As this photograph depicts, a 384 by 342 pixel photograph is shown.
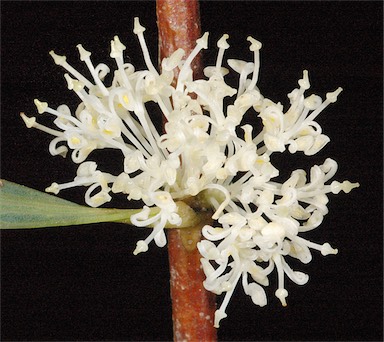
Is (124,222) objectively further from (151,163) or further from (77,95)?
(77,95)

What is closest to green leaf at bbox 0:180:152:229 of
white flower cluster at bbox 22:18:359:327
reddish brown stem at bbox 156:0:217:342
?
white flower cluster at bbox 22:18:359:327

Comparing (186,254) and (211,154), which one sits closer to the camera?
(211,154)

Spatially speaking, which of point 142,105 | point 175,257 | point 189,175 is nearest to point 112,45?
point 142,105

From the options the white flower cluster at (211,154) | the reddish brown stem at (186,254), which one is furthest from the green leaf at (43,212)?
the reddish brown stem at (186,254)

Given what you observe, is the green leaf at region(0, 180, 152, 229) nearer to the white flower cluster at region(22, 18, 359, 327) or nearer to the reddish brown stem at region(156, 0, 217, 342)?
the white flower cluster at region(22, 18, 359, 327)
